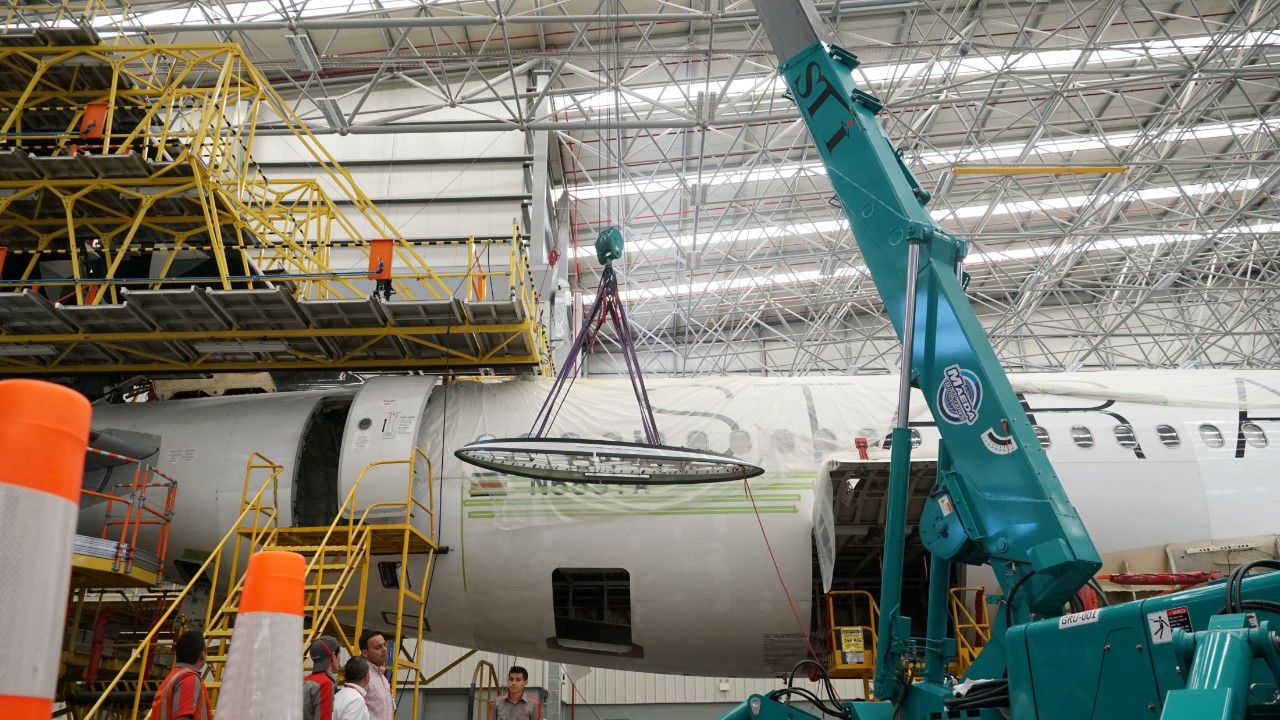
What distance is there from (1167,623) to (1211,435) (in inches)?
362

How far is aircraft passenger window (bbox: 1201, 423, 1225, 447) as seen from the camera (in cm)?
1276

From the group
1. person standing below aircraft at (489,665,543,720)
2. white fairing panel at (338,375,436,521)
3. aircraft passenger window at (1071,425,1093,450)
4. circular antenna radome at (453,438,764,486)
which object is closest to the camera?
circular antenna radome at (453,438,764,486)

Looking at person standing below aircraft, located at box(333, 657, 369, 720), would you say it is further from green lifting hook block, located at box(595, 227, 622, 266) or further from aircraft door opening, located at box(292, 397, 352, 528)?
aircraft door opening, located at box(292, 397, 352, 528)

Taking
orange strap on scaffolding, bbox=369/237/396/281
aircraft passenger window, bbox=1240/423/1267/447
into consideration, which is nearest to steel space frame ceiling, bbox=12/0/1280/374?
orange strap on scaffolding, bbox=369/237/396/281

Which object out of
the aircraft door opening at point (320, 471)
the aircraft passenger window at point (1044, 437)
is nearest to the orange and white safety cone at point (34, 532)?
the aircraft passenger window at point (1044, 437)

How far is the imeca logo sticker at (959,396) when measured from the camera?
7742 mm

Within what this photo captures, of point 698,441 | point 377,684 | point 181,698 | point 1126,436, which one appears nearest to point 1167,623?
point 181,698

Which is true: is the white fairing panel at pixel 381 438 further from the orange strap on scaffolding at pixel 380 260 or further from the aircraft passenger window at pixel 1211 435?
the aircraft passenger window at pixel 1211 435

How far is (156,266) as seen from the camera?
1650 cm

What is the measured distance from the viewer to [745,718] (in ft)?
28.9

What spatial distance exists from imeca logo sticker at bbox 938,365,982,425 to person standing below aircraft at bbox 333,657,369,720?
5638mm

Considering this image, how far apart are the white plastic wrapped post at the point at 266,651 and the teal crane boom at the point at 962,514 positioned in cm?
432

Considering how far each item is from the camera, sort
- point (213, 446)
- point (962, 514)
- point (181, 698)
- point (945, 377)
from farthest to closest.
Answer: point (213, 446)
point (945, 377)
point (962, 514)
point (181, 698)

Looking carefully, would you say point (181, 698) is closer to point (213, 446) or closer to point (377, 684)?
point (377, 684)
